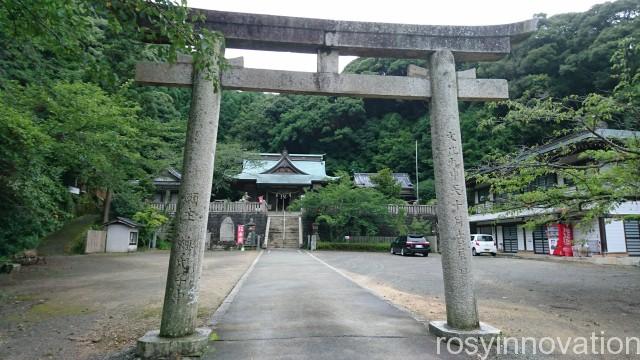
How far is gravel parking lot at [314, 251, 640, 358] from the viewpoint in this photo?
613 cm

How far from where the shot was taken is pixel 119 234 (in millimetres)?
22719

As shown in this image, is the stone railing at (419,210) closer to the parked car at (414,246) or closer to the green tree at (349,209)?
the green tree at (349,209)

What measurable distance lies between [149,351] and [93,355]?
1038 mm

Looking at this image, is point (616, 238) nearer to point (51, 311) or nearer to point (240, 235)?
point (240, 235)

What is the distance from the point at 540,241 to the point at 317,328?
2342 centimetres

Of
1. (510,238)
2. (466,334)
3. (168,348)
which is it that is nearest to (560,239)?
(510,238)

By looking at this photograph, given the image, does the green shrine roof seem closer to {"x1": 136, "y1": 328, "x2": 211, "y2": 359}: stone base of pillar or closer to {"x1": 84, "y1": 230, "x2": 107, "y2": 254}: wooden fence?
{"x1": 84, "y1": 230, "x2": 107, "y2": 254}: wooden fence

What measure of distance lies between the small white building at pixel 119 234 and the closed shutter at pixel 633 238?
2726 cm

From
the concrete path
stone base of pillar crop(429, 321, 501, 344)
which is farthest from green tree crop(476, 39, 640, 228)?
the concrete path

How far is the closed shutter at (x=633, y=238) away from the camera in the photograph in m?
19.5

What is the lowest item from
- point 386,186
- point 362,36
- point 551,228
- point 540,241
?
point 540,241

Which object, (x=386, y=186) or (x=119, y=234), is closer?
(x=119, y=234)

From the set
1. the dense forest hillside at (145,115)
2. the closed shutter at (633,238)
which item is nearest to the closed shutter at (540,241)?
the closed shutter at (633,238)

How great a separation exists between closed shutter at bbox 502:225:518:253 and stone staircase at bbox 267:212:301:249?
15.4 metres
